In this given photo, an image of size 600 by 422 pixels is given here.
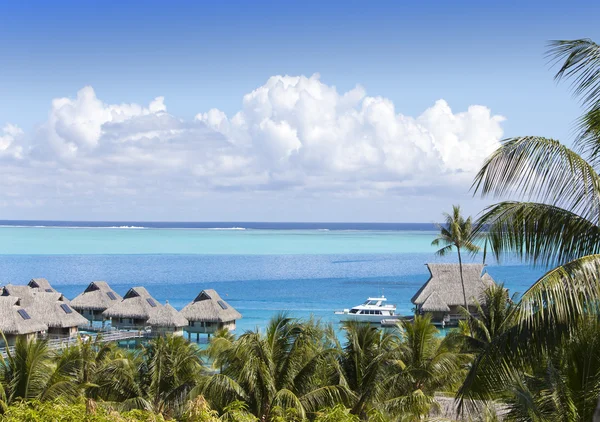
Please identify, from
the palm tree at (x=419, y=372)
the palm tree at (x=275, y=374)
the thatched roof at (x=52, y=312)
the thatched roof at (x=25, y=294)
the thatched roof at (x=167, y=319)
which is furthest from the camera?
the thatched roof at (x=25, y=294)

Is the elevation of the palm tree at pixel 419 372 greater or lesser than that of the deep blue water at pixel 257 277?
greater

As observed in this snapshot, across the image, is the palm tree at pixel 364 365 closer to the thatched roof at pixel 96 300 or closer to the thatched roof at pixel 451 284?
the thatched roof at pixel 451 284

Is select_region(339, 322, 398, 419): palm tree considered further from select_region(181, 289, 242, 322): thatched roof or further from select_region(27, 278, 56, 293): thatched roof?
select_region(27, 278, 56, 293): thatched roof

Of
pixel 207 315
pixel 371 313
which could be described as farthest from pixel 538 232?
pixel 371 313

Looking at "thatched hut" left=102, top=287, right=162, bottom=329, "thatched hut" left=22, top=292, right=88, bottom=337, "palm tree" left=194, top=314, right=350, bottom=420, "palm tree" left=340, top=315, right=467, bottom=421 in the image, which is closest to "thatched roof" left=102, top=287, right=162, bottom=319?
"thatched hut" left=102, top=287, right=162, bottom=329

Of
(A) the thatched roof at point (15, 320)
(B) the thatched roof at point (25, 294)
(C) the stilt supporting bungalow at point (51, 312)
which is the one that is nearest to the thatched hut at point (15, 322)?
(A) the thatched roof at point (15, 320)

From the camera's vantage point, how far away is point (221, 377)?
12.0 meters

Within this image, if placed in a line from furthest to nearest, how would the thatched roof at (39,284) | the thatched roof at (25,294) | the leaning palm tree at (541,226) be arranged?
the thatched roof at (39,284) → the thatched roof at (25,294) → the leaning palm tree at (541,226)

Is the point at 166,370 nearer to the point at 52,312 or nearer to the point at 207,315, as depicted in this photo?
the point at 207,315

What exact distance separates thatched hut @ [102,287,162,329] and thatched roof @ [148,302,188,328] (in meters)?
0.81

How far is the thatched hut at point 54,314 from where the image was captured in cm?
3294

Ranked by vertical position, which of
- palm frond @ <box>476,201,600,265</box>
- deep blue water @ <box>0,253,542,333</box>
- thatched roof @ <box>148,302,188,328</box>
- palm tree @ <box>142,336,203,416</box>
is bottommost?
deep blue water @ <box>0,253,542,333</box>

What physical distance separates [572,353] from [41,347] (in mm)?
8954

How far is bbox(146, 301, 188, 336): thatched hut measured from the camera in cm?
3375
